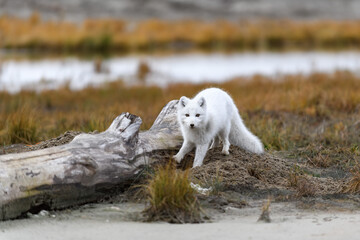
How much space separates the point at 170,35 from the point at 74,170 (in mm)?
28289

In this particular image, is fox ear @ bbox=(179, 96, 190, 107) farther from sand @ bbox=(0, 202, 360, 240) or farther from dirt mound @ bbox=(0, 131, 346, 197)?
sand @ bbox=(0, 202, 360, 240)

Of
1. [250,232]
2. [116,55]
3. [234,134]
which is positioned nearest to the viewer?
[250,232]

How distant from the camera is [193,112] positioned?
666 cm

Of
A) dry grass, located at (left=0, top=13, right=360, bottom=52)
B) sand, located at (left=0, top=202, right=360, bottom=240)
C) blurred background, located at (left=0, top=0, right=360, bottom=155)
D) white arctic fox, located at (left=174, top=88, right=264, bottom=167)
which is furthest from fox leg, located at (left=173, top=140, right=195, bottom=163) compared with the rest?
dry grass, located at (left=0, top=13, right=360, bottom=52)

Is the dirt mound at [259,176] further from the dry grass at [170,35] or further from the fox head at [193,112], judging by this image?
the dry grass at [170,35]

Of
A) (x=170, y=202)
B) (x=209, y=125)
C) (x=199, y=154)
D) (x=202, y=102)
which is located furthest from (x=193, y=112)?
(x=170, y=202)

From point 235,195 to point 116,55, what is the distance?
22.9 meters

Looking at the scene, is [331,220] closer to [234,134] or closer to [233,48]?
[234,134]

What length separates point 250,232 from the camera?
4.88 metres

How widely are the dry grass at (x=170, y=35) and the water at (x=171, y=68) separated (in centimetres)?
455

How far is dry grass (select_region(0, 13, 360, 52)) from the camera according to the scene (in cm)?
3123

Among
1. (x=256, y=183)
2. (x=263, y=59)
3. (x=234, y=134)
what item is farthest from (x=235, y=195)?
(x=263, y=59)

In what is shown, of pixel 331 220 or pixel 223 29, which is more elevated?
pixel 223 29

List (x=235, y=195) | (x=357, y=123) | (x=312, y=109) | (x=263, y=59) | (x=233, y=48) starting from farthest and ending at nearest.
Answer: (x=233, y=48), (x=263, y=59), (x=312, y=109), (x=357, y=123), (x=235, y=195)
